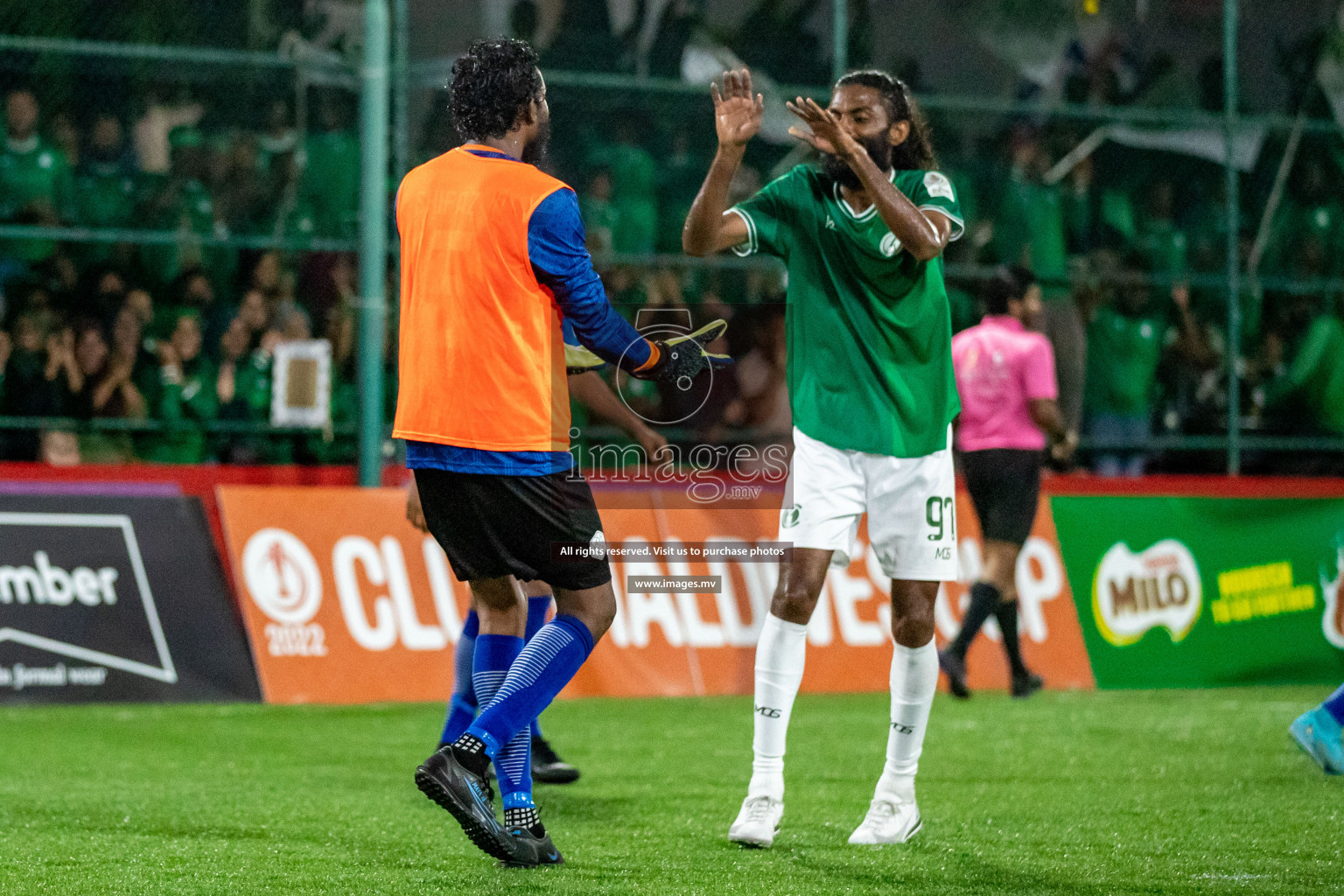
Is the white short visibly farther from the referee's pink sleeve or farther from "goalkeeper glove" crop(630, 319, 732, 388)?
the referee's pink sleeve

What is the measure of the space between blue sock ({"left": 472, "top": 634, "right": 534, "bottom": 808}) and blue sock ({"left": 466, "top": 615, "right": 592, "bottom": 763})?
0.52ft

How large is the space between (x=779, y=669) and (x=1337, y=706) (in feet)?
8.22

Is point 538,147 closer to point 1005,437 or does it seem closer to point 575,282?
point 575,282

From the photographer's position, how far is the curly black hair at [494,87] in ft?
14.3

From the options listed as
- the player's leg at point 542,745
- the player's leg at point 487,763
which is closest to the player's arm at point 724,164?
the player's leg at point 487,763

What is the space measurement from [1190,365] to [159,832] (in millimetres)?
9586

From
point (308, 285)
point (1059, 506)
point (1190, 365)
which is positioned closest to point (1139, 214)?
point (1190, 365)

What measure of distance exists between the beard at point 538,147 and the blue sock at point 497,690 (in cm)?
132

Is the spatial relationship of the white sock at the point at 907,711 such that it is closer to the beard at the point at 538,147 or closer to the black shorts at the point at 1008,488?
the beard at the point at 538,147

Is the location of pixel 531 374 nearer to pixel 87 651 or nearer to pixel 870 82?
pixel 870 82

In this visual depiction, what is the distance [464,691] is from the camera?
572cm

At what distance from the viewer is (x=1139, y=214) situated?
13.3 metres

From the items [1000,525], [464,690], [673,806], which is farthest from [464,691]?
[1000,525]

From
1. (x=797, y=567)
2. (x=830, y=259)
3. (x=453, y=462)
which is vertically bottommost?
(x=797, y=567)
